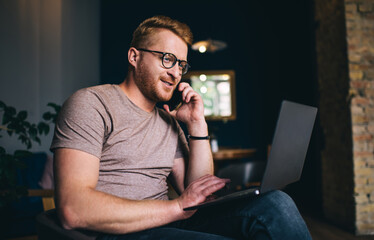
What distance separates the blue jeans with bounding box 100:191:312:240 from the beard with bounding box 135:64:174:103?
1.92ft

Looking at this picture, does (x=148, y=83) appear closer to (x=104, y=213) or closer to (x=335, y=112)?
(x=104, y=213)

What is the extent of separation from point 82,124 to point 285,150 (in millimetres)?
682

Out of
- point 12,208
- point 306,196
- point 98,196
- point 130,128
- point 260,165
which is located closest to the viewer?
point 98,196

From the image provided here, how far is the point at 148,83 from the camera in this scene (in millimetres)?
1249

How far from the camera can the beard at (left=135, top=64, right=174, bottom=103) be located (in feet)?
4.10

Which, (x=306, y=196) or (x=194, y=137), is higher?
(x=194, y=137)

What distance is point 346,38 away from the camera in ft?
9.03

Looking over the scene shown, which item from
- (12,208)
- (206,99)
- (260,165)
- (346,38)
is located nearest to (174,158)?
(260,165)

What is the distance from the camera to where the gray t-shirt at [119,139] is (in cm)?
92

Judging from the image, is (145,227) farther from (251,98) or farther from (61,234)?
(251,98)

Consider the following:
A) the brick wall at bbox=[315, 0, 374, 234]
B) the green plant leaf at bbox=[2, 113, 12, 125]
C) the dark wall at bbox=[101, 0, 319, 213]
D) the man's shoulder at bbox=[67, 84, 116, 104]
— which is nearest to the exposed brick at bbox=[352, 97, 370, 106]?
the brick wall at bbox=[315, 0, 374, 234]

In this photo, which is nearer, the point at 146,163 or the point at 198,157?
the point at 146,163

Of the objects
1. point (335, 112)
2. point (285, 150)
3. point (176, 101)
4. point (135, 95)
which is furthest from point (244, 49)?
point (285, 150)

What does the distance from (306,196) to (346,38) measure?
2.37 meters
